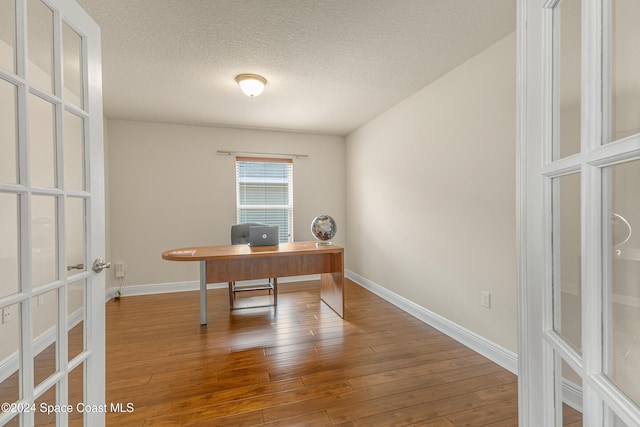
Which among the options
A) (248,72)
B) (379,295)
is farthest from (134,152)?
(379,295)

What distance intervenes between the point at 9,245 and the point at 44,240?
4.8 inches

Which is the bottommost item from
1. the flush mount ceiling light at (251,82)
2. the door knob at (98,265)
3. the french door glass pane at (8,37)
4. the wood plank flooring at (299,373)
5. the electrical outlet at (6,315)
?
the wood plank flooring at (299,373)

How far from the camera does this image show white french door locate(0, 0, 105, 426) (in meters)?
0.81

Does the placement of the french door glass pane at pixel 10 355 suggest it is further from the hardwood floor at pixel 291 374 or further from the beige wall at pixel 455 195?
the beige wall at pixel 455 195

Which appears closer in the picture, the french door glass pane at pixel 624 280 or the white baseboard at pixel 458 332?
the french door glass pane at pixel 624 280

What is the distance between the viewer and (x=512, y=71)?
1.88m

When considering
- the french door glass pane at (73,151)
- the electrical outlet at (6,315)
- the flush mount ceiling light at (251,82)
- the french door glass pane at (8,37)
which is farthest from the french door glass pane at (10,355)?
the flush mount ceiling light at (251,82)

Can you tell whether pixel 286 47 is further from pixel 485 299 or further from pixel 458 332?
pixel 458 332

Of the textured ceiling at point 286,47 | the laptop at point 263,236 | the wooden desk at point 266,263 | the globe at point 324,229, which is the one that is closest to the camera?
the textured ceiling at point 286,47

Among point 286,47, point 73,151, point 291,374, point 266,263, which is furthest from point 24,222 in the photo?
point 266,263

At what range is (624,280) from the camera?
1.74 ft

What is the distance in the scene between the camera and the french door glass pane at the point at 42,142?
0.88 metres

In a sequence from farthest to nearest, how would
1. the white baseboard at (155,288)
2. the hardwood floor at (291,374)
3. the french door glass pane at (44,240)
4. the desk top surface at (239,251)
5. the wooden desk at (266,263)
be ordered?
the white baseboard at (155,288), the wooden desk at (266,263), the desk top surface at (239,251), the hardwood floor at (291,374), the french door glass pane at (44,240)

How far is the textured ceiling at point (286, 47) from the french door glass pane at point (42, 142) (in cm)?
116
